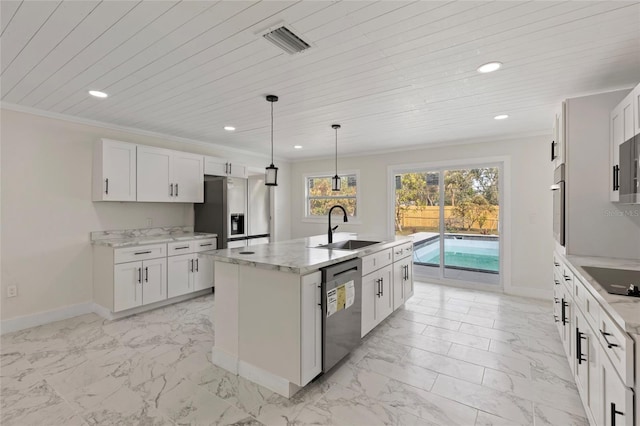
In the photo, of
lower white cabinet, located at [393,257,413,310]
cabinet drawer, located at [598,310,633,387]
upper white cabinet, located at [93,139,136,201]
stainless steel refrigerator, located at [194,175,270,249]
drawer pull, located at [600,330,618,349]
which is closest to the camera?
cabinet drawer, located at [598,310,633,387]

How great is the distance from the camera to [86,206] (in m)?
3.77

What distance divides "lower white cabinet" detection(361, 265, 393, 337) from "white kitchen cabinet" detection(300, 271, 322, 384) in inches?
28.1

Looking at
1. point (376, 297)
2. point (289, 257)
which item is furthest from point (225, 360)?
point (376, 297)

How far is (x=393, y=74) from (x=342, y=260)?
157 centimetres

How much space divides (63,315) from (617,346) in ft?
16.3

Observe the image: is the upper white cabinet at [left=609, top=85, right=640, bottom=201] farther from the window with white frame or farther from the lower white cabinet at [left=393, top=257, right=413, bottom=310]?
the window with white frame

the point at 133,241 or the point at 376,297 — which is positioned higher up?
the point at 133,241

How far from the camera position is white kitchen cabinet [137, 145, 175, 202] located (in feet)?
13.2

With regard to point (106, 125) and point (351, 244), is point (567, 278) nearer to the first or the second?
point (351, 244)

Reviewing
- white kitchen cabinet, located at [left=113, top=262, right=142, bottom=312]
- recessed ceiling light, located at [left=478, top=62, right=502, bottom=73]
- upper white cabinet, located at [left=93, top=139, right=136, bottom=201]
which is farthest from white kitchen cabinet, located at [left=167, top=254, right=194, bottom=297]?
recessed ceiling light, located at [left=478, top=62, right=502, bottom=73]

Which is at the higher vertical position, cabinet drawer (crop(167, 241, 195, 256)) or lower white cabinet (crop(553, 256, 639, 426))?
cabinet drawer (crop(167, 241, 195, 256))

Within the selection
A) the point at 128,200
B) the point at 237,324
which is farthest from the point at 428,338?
the point at 128,200

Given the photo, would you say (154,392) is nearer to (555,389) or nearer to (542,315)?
(555,389)

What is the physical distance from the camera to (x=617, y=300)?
144 cm
